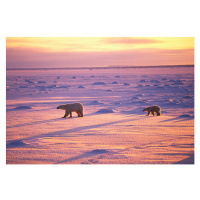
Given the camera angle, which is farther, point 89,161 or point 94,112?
point 94,112

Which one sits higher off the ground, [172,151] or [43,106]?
[43,106]

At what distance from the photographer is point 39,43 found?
21.8 ft

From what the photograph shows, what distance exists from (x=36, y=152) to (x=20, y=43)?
2924 millimetres

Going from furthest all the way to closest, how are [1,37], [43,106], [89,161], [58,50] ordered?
1. [43,106]
2. [58,50]
3. [1,37]
4. [89,161]

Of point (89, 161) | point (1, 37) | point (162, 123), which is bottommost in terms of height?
point (89, 161)

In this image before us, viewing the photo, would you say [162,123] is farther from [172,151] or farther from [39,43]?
[39,43]

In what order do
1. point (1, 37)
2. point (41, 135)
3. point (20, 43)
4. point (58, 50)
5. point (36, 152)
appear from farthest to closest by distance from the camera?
point (58, 50), point (20, 43), point (41, 135), point (1, 37), point (36, 152)

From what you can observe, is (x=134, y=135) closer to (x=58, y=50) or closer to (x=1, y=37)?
(x=58, y=50)

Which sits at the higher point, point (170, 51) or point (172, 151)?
point (170, 51)

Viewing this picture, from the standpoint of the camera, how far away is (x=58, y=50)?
6.92 metres

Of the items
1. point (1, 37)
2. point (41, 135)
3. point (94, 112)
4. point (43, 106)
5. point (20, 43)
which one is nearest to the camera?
point (1, 37)
